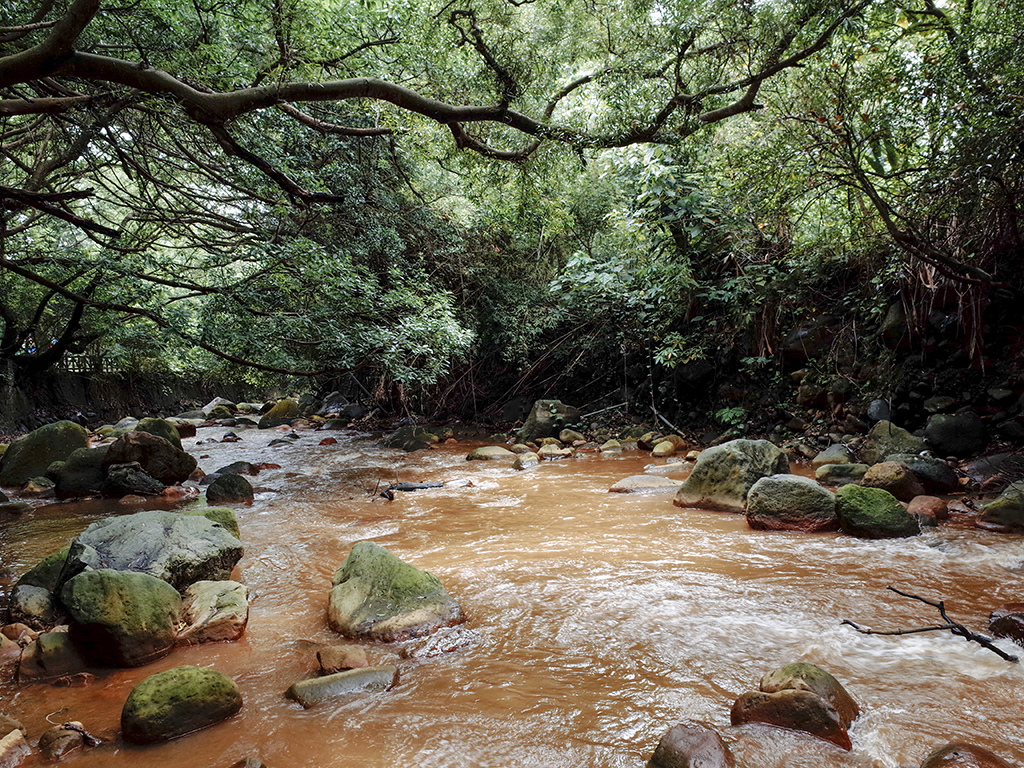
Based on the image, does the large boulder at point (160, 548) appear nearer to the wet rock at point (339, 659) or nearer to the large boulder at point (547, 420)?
the wet rock at point (339, 659)

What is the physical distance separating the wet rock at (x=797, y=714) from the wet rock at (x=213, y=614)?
8.66ft

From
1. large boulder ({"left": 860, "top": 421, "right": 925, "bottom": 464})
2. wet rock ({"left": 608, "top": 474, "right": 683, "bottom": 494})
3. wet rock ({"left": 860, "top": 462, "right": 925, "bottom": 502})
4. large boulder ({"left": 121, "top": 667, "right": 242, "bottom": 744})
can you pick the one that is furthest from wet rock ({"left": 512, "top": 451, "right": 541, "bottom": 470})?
large boulder ({"left": 121, "top": 667, "right": 242, "bottom": 744})

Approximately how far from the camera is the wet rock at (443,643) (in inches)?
111

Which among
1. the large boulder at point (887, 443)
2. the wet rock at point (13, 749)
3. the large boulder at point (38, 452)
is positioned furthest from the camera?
the large boulder at point (38, 452)

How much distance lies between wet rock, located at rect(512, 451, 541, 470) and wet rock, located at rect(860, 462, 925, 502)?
4513 mm

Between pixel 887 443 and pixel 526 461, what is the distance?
187 inches

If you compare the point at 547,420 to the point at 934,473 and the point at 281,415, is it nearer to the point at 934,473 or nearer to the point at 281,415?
the point at 934,473

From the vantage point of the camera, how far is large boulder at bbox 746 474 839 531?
4.56 meters

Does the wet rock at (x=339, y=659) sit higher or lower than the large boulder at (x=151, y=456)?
lower

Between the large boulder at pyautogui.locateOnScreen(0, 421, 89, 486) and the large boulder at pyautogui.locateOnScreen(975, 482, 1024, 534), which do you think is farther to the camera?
the large boulder at pyautogui.locateOnScreen(0, 421, 89, 486)

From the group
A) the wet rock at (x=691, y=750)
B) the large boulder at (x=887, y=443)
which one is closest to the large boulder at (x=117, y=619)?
the wet rock at (x=691, y=750)

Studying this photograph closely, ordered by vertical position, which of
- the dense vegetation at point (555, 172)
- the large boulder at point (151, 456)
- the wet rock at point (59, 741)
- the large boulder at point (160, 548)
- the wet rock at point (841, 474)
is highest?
the dense vegetation at point (555, 172)

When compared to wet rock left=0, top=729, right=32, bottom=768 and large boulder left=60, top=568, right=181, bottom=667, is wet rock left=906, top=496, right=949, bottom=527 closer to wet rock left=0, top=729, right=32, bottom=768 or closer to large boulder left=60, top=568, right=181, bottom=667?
Result: large boulder left=60, top=568, right=181, bottom=667

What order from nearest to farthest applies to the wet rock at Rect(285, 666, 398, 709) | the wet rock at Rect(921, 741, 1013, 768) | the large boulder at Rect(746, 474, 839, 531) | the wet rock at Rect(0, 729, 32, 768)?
the wet rock at Rect(921, 741, 1013, 768) → the wet rock at Rect(0, 729, 32, 768) → the wet rock at Rect(285, 666, 398, 709) → the large boulder at Rect(746, 474, 839, 531)
